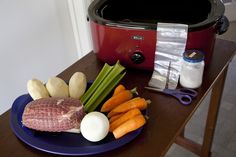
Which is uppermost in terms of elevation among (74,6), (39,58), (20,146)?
(74,6)

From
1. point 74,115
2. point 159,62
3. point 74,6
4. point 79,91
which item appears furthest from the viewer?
point 74,6

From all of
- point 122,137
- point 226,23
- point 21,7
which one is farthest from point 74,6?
point 122,137

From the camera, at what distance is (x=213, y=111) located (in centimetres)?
115

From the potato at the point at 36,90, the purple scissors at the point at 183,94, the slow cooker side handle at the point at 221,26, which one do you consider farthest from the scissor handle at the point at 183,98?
→ the potato at the point at 36,90

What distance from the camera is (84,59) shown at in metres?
0.96

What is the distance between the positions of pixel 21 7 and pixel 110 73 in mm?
568

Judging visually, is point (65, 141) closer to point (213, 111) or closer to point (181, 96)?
point (181, 96)

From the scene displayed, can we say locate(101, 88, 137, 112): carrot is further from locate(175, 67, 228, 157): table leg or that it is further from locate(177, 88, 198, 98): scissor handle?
locate(175, 67, 228, 157): table leg

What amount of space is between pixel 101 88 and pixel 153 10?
379mm

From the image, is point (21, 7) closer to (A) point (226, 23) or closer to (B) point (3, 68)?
(B) point (3, 68)

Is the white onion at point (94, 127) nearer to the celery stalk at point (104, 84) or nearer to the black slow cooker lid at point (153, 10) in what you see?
the celery stalk at point (104, 84)

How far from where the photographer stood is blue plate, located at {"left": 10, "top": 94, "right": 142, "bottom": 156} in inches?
23.8

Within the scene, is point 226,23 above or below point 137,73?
above

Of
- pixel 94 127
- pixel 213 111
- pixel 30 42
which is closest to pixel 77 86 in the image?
pixel 94 127
